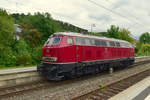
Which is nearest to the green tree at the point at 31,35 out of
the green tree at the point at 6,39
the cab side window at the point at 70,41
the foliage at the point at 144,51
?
the green tree at the point at 6,39

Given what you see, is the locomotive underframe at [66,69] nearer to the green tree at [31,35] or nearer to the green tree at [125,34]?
the green tree at [31,35]

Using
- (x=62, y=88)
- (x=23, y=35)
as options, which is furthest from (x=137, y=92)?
(x=23, y=35)

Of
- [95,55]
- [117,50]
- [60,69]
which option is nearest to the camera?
[60,69]

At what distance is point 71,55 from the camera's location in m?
10.7

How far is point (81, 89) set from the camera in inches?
369

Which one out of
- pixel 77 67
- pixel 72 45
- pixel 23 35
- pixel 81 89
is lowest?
pixel 81 89

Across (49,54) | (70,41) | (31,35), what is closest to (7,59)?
(49,54)

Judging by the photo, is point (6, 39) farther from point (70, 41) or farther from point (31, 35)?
point (70, 41)

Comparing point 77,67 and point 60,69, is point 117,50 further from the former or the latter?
point 60,69

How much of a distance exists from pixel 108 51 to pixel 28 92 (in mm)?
9747

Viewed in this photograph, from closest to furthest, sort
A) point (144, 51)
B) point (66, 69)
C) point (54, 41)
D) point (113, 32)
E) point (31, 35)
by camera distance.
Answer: point (66, 69) < point (54, 41) < point (31, 35) < point (113, 32) < point (144, 51)

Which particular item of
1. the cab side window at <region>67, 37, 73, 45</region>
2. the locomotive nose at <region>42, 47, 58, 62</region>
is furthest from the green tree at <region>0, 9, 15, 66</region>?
the cab side window at <region>67, 37, 73, 45</region>

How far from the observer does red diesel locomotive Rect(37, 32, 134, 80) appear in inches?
402

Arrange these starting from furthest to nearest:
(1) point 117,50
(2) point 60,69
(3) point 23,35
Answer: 1. (3) point 23,35
2. (1) point 117,50
3. (2) point 60,69
